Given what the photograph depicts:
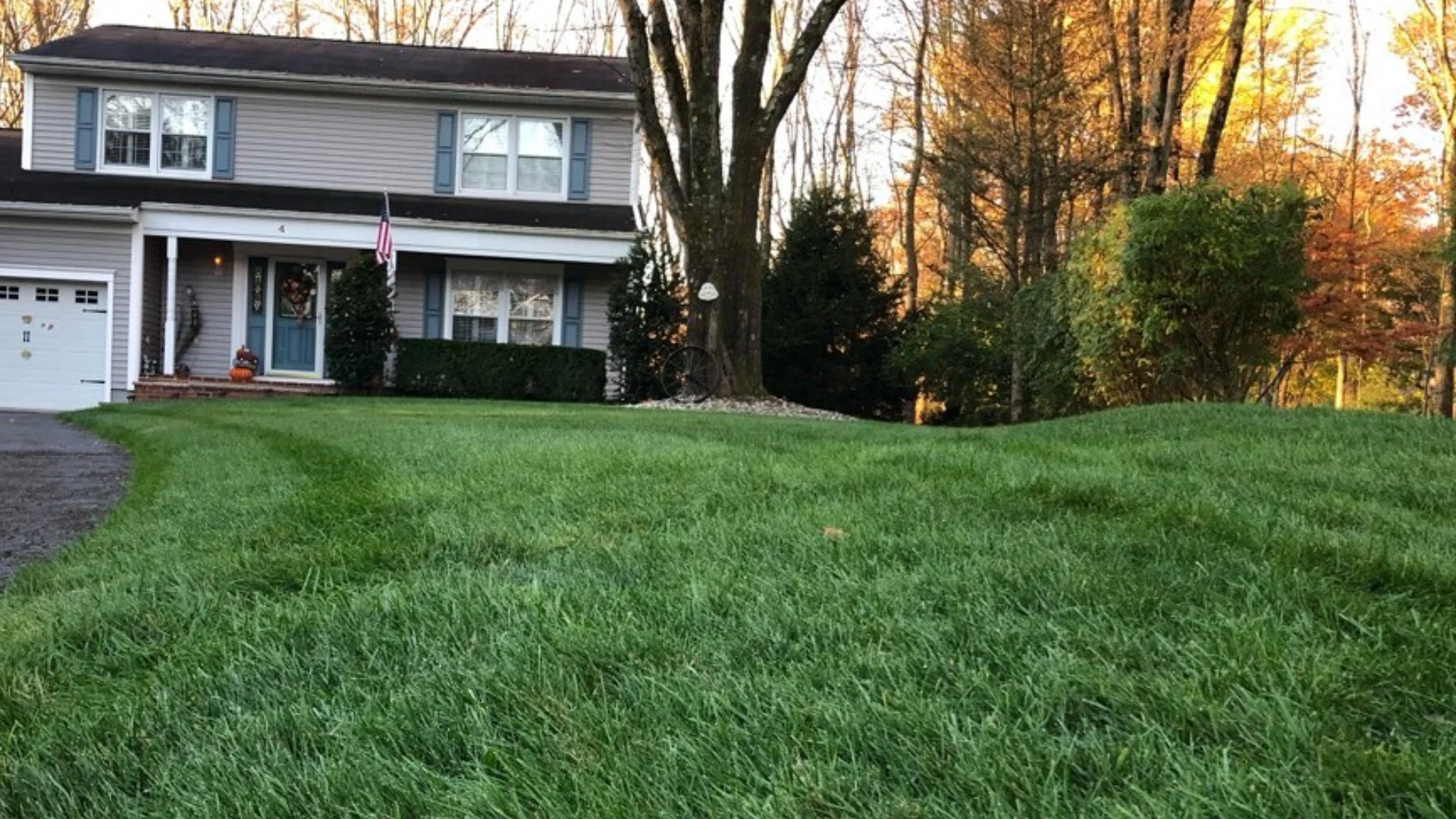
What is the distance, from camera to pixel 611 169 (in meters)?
17.0

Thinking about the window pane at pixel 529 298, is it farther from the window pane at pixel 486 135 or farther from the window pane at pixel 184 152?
the window pane at pixel 184 152

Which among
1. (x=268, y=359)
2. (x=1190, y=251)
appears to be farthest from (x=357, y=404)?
(x=1190, y=251)

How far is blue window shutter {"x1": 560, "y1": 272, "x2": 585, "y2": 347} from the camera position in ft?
54.8

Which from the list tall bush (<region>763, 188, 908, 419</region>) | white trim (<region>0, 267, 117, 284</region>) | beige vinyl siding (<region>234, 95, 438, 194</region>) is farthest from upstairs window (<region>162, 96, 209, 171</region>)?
tall bush (<region>763, 188, 908, 419</region>)

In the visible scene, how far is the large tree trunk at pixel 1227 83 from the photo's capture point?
13.5 meters

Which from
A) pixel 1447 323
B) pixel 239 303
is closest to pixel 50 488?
pixel 239 303

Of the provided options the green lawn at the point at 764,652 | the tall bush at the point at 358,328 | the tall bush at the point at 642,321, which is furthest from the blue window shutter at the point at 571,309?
the green lawn at the point at 764,652

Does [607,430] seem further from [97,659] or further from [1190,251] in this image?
[1190,251]

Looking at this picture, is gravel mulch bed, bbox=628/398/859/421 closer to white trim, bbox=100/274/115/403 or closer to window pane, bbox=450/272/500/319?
window pane, bbox=450/272/500/319

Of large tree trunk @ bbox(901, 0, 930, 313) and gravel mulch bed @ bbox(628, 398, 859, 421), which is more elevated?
large tree trunk @ bbox(901, 0, 930, 313)

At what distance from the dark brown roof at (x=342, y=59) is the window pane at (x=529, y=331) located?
4.08m

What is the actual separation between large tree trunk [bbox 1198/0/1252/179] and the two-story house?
922 cm

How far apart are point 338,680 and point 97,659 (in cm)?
80

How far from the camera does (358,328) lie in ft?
49.5
